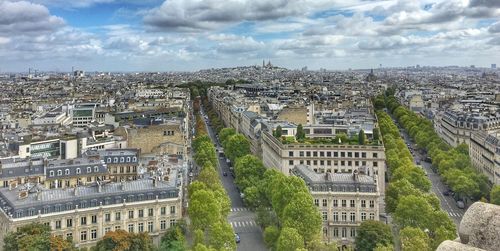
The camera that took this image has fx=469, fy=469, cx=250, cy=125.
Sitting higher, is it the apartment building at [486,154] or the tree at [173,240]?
the apartment building at [486,154]

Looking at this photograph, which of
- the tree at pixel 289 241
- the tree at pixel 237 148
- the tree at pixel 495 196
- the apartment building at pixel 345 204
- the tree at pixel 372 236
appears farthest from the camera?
the tree at pixel 237 148

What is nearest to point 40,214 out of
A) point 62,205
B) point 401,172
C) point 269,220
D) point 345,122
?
point 62,205

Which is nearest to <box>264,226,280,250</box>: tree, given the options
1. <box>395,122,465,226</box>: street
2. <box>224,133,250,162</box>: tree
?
<box>395,122,465,226</box>: street

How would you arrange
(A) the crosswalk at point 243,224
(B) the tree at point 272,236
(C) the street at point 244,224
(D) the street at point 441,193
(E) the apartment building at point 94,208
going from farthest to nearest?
(D) the street at point 441,193 → (A) the crosswalk at point 243,224 → (C) the street at point 244,224 → (B) the tree at point 272,236 → (E) the apartment building at point 94,208

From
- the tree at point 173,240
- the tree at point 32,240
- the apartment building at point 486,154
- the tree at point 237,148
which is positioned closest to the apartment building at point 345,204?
the tree at point 173,240

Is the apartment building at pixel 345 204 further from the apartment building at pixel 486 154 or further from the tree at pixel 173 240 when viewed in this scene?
the apartment building at pixel 486 154

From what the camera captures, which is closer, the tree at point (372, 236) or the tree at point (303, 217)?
the tree at point (372, 236)

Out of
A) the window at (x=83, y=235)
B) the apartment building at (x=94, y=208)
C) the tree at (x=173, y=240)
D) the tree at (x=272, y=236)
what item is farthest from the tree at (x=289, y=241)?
the window at (x=83, y=235)

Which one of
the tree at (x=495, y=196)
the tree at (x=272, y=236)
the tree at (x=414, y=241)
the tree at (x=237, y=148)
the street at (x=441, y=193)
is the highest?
the tree at (x=237, y=148)
